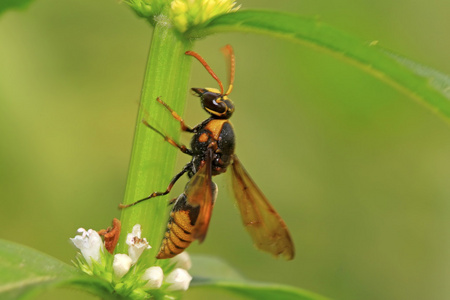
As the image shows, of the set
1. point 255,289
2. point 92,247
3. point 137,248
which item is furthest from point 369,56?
point 92,247

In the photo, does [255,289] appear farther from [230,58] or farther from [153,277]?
[230,58]

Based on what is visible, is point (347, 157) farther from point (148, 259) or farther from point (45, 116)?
point (148, 259)

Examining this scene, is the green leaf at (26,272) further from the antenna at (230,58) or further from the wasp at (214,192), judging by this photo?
the antenna at (230,58)

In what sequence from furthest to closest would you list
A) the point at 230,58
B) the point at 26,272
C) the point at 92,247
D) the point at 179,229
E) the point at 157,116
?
the point at 230,58
the point at 179,229
the point at 92,247
the point at 157,116
the point at 26,272

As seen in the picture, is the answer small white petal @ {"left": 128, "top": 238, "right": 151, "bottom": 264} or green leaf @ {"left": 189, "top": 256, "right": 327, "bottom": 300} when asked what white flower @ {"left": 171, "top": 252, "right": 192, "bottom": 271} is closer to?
green leaf @ {"left": 189, "top": 256, "right": 327, "bottom": 300}

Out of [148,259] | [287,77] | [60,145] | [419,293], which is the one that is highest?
[287,77]

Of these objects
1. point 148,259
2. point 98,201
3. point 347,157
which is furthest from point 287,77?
point 148,259
